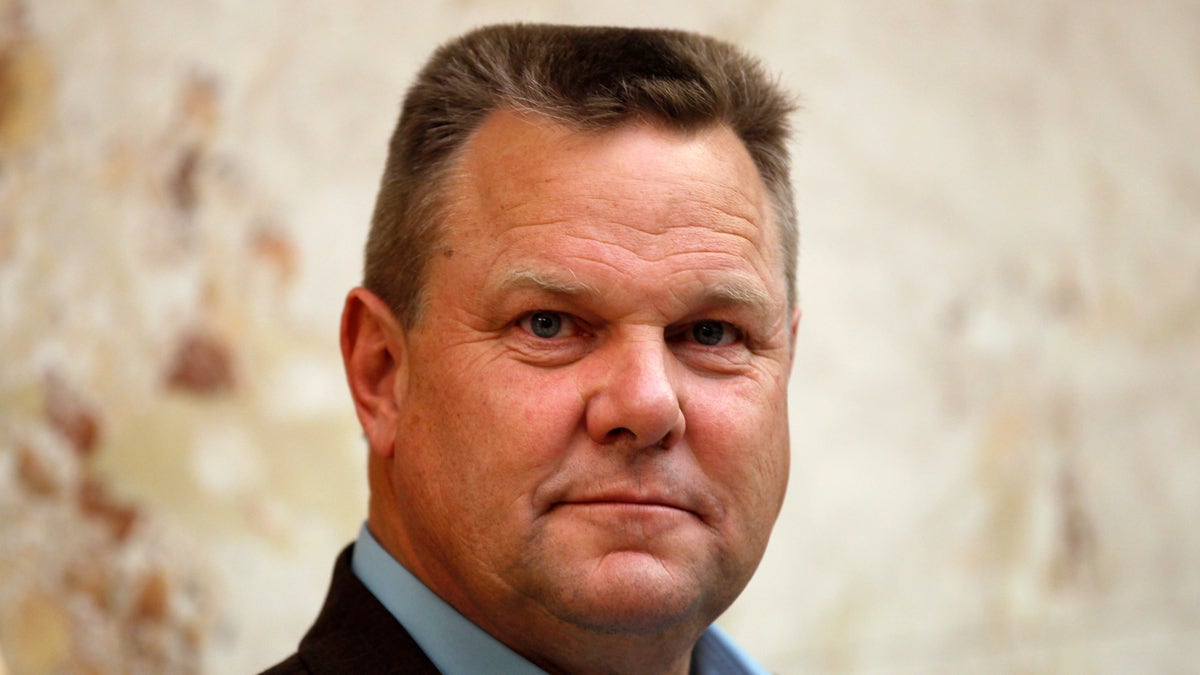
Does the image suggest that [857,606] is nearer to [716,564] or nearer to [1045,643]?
[1045,643]

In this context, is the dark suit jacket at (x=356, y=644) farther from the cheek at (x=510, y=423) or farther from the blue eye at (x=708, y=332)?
the blue eye at (x=708, y=332)

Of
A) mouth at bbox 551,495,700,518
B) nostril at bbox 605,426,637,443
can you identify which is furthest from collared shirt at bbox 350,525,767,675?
nostril at bbox 605,426,637,443

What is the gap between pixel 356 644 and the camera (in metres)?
1.83

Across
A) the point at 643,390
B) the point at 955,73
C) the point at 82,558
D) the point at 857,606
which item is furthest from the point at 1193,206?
the point at 82,558

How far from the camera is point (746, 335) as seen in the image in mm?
1937

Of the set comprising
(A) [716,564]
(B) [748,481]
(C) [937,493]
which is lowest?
(A) [716,564]

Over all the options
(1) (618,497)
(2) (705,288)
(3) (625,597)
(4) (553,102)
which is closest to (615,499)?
(1) (618,497)

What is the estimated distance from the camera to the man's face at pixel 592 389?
1.73 metres

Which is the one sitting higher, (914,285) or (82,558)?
(914,285)

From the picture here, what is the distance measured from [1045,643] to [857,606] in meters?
0.76

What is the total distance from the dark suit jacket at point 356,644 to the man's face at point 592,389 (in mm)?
107

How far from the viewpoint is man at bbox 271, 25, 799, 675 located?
173 cm

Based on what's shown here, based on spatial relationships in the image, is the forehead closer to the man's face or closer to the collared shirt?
the man's face

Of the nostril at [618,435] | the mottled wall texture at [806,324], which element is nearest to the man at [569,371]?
the nostril at [618,435]
